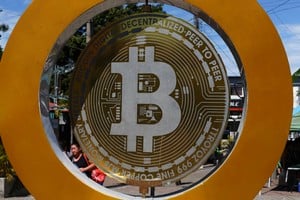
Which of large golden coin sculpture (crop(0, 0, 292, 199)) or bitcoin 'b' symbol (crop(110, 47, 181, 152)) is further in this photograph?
bitcoin 'b' symbol (crop(110, 47, 181, 152))

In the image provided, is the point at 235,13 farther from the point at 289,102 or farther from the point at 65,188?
the point at 65,188

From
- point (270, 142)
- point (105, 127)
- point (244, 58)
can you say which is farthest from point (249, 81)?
point (105, 127)

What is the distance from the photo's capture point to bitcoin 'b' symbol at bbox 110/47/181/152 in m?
5.51

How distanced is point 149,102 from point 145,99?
5cm

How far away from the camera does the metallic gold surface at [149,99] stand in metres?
5.42

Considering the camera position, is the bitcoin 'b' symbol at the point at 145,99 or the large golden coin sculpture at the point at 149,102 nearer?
the large golden coin sculpture at the point at 149,102

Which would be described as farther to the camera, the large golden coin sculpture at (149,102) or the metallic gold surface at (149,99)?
the metallic gold surface at (149,99)

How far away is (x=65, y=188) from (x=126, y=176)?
2.00 ft

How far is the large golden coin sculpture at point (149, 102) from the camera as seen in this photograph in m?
5.20

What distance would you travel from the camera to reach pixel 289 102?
518 cm

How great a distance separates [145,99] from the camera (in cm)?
558

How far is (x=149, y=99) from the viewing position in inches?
219

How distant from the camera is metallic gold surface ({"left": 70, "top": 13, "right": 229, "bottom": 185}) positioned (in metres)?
5.42

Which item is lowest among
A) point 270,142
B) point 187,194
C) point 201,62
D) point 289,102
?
point 187,194
